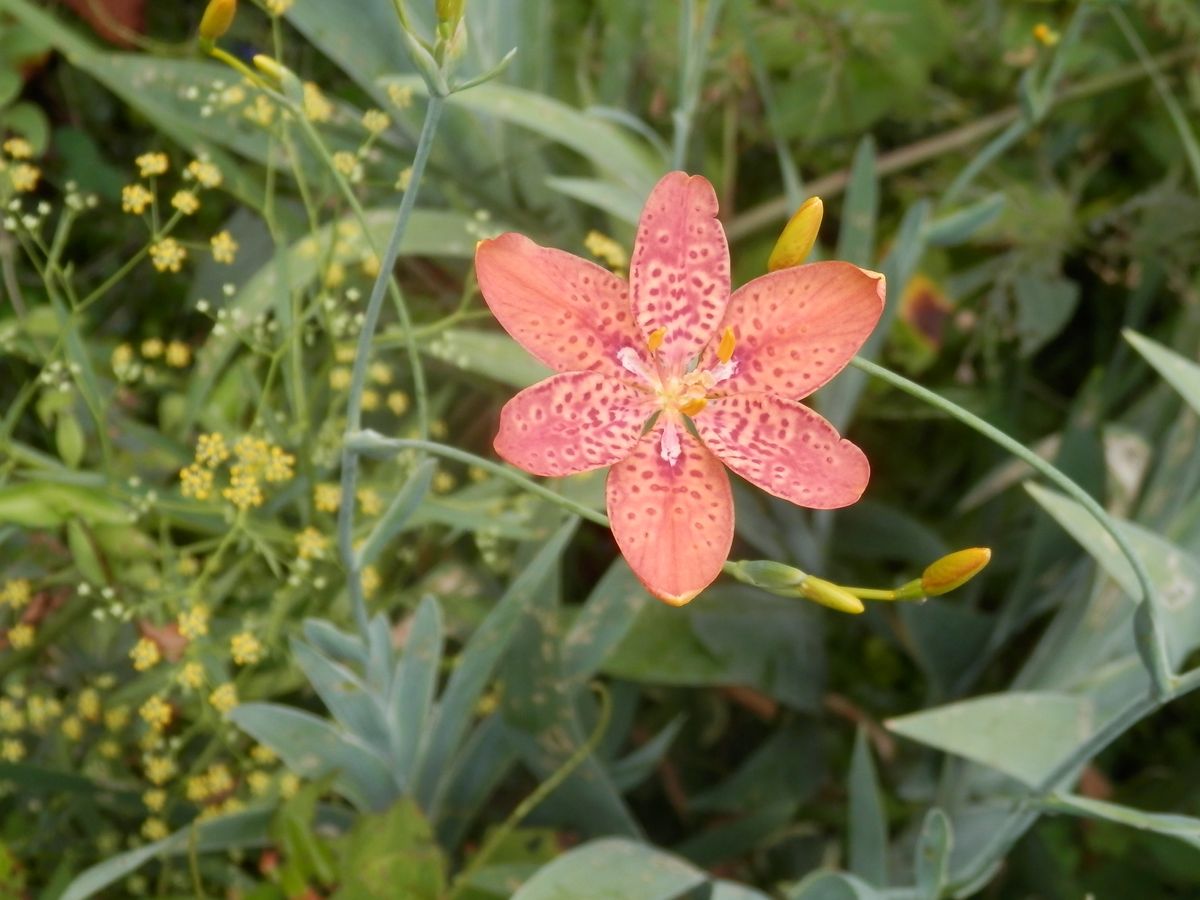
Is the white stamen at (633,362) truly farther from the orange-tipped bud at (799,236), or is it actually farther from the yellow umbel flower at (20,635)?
the yellow umbel flower at (20,635)

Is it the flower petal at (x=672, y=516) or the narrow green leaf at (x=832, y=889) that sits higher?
the flower petal at (x=672, y=516)

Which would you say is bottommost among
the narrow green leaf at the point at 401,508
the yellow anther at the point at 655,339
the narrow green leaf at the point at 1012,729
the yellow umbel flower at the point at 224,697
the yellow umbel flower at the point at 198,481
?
the narrow green leaf at the point at 1012,729

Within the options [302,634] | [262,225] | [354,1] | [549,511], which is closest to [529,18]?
[354,1]

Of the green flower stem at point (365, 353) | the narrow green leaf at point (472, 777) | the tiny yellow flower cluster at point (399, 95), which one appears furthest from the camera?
the narrow green leaf at point (472, 777)

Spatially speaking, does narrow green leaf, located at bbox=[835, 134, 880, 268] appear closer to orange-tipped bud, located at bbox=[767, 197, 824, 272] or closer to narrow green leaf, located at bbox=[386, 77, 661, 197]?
narrow green leaf, located at bbox=[386, 77, 661, 197]

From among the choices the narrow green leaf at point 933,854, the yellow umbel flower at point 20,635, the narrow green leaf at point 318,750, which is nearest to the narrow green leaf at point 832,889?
the narrow green leaf at point 933,854

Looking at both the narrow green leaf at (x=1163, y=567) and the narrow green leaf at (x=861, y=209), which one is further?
the narrow green leaf at (x=861, y=209)

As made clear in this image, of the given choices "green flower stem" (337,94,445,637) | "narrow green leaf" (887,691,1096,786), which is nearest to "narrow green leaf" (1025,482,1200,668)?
"narrow green leaf" (887,691,1096,786)

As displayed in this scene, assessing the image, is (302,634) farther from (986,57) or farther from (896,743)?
(986,57)
